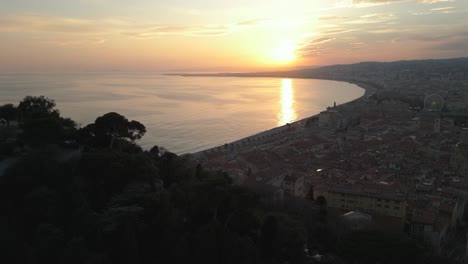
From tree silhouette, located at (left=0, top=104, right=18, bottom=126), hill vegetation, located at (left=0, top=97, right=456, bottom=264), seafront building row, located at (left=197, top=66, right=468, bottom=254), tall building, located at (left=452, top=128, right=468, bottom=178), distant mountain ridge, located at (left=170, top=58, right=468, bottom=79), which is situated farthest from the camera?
distant mountain ridge, located at (left=170, top=58, right=468, bottom=79)

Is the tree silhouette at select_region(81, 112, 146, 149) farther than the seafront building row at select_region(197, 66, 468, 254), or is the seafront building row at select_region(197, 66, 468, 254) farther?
the seafront building row at select_region(197, 66, 468, 254)

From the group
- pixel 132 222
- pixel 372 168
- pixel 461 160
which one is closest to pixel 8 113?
pixel 132 222

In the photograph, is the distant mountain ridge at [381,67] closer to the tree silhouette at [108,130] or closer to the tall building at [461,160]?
the tall building at [461,160]

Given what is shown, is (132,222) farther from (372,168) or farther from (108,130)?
(372,168)

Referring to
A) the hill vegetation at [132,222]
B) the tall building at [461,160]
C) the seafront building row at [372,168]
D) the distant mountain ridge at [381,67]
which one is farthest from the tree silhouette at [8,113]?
the distant mountain ridge at [381,67]

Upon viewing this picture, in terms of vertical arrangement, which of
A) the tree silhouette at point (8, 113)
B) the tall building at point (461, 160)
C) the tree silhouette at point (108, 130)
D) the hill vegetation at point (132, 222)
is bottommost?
the tall building at point (461, 160)

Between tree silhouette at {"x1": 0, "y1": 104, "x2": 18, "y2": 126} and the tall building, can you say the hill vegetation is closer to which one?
tree silhouette at {"x1": 0, "y1": 104, "x2": 18, "y2": 126}

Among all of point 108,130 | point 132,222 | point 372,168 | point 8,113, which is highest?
point 8,113

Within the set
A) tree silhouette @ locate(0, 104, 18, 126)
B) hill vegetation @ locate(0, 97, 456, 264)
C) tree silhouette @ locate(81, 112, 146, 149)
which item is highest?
tree silhouette @ locate(0, 104, 18, 126)

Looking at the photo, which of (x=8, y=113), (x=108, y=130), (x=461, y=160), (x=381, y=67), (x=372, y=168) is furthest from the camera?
(x=381, y=67)

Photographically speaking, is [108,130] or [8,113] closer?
[108,130]

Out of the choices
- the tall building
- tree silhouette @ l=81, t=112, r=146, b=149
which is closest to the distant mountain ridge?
the tall building
